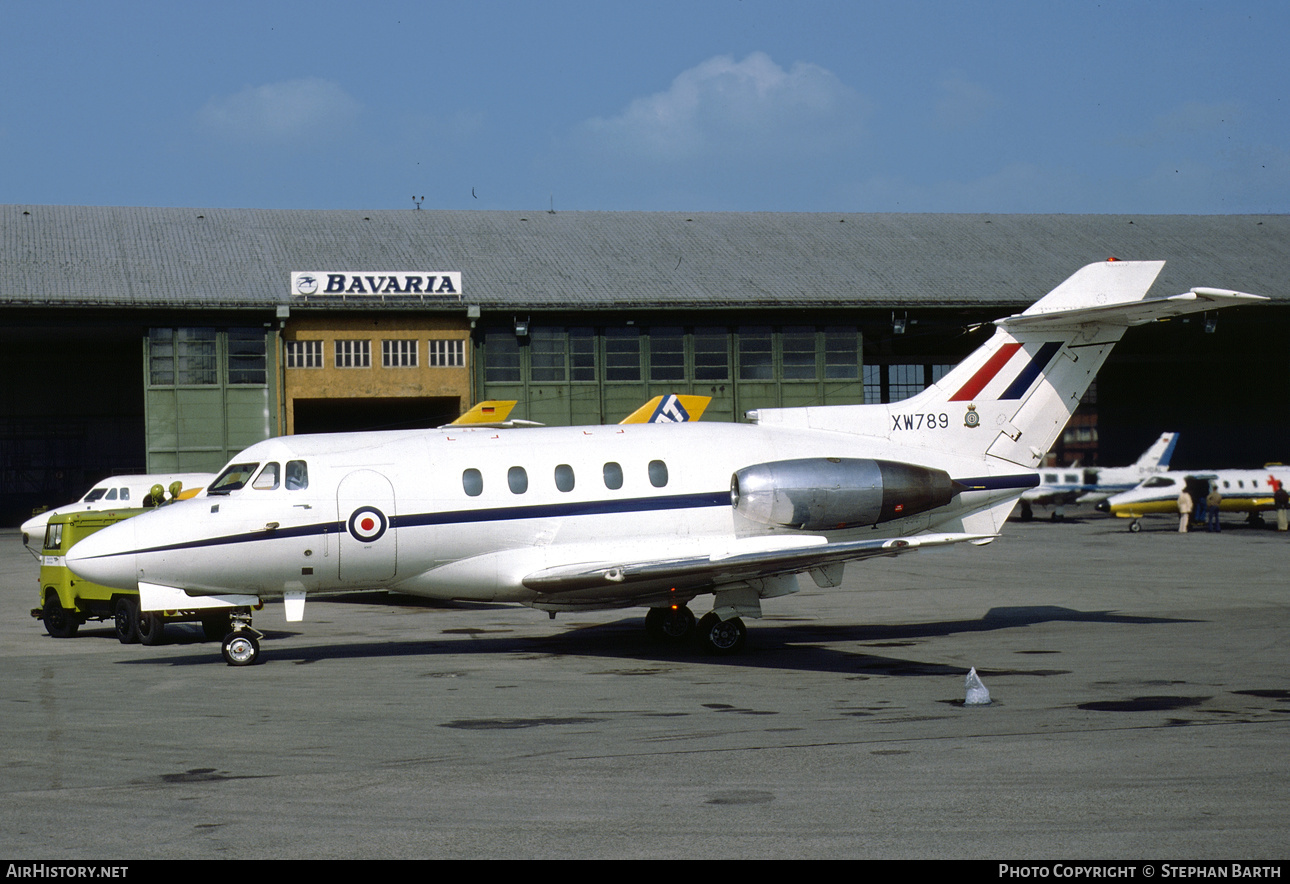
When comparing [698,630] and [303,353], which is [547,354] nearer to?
[303,353]

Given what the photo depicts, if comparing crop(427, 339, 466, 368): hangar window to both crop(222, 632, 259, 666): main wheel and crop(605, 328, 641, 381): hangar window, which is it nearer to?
crop(605, 328, 641, 381): hangar window

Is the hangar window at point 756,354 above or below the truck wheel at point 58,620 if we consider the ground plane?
above

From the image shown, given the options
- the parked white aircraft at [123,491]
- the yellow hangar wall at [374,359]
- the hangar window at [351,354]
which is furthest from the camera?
the hangar window at [351,354]

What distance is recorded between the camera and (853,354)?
175ft

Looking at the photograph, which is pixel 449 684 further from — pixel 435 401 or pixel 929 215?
pixel 929 215

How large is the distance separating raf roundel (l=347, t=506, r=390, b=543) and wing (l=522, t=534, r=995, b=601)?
2192mm

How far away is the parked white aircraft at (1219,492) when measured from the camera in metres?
49.9

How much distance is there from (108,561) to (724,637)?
335 inches

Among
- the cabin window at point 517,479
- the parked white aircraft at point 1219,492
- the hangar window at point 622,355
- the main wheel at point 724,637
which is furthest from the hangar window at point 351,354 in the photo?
the main wheel at point 724,637

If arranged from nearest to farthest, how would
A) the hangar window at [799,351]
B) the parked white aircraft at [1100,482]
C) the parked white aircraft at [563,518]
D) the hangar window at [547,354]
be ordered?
the parked white aircraft at [563,518] < the hangar window at [547,354] < the hangar window at [799,351] < the parked white aircraft at [1100,482]

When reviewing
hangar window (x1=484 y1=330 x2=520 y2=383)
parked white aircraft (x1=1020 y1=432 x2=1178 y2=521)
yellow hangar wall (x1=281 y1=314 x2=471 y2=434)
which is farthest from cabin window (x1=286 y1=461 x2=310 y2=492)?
parked white aircraft (x1=1020 y1=432 x2=1178 y2=521)

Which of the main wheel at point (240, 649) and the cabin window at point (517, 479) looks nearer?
the main wheel at point (240, 649)

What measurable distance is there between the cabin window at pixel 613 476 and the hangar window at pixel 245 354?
35.1 meters

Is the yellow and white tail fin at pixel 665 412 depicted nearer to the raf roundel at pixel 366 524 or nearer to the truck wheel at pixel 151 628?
the raf roundel at pixel 366 524
